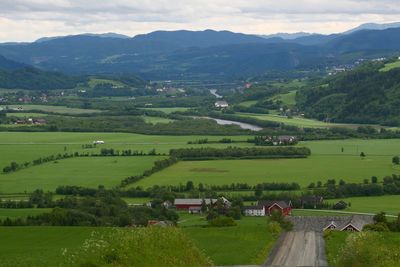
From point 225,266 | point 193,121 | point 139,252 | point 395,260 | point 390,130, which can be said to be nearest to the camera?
point 139,252

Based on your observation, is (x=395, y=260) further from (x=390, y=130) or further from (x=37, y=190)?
(x=390, y=130)

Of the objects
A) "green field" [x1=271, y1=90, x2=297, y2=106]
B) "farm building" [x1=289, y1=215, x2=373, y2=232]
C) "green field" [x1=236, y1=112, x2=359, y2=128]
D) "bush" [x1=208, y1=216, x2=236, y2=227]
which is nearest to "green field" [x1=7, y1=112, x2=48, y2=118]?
"green field" [x1=236, y1=112, x2=359, y2=128]

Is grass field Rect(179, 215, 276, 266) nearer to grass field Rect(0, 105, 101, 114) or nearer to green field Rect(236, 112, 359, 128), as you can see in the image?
green field Rect(236, 112, 359, 128)

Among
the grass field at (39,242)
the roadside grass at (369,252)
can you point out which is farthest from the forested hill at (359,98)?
the roadside grass at (369,252)

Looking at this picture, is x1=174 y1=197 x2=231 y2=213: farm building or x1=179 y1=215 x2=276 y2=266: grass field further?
x1=174 y1=197 x2=231 y2=213: farm building

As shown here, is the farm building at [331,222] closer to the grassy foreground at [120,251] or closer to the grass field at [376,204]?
the grass field at [376,204]

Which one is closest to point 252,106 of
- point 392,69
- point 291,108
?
point 291,108
